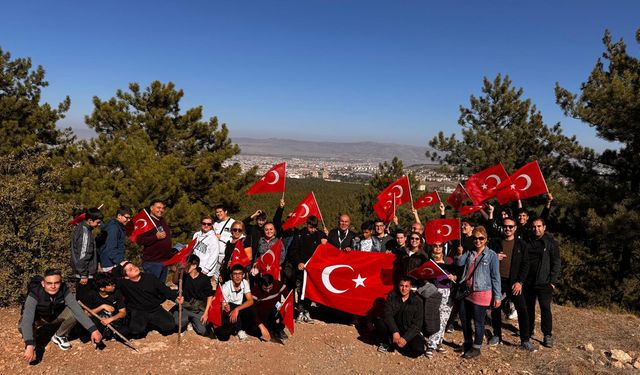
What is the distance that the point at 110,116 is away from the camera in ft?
78.5

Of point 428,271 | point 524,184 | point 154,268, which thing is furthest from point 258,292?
point 524,184

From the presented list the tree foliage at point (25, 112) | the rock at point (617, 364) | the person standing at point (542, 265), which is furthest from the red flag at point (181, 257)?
the tree foliage at point (25, 112)

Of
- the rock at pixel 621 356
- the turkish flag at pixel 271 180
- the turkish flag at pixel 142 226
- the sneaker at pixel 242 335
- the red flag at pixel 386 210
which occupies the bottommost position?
the sneaker at pixel 242 335

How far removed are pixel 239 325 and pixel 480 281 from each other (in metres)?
4.06

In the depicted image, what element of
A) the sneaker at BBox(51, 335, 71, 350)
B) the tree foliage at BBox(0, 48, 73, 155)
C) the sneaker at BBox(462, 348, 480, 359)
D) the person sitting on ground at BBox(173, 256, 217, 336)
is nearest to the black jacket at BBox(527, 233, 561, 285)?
the sneaker at BBox(462, 348, 480, 359)

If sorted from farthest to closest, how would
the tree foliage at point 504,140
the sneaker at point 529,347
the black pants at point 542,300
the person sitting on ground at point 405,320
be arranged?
1. the tree foliage at point 504,140
2. the sneaker at point 529,347
3. the black pants at point 542,300
4. the person sitting on ground at point 405,320

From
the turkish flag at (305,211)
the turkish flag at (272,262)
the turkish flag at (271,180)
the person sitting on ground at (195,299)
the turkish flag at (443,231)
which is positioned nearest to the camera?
the person sitting on ground at (195,299)

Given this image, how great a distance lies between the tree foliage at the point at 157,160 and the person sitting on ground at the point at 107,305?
11174 mm

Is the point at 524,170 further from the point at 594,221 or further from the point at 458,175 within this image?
the point at 458,175

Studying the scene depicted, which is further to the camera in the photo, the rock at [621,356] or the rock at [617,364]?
the rock at [621,356]

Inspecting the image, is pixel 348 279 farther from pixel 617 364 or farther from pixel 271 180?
pixel 617 364

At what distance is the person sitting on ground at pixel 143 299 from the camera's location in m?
7.04

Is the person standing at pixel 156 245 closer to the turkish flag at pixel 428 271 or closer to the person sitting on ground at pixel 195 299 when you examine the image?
the person sitting on ground at pixel 195 299

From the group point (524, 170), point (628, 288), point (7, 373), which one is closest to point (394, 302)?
point (524, 170)
